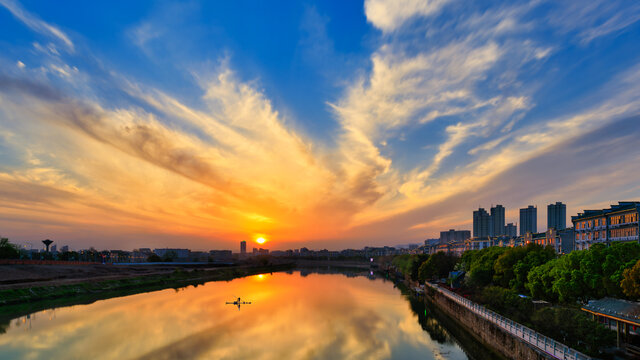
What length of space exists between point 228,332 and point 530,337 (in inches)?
1406

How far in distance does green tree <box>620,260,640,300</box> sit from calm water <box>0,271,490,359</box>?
15249 mm

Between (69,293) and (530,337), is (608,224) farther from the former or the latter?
(69,293)

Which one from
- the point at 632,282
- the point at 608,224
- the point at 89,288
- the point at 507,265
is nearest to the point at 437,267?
the point at 608,224

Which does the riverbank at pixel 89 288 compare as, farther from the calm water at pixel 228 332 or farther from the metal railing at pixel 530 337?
the metal railing at pixel 530 337

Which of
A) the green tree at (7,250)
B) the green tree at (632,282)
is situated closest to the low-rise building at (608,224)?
the green tree at (632,282)

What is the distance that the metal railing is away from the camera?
→ 23000 mm

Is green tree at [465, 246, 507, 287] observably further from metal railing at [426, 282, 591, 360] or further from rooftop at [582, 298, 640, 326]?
rooftop at [582, 298, 640, 326]

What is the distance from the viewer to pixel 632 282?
3067cm

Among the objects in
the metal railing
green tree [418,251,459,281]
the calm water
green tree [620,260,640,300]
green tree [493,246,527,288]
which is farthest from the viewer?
green tree [418,251,459,281]

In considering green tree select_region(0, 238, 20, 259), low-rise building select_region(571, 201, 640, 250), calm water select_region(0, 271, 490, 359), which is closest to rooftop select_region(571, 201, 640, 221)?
low-rise building select_region(571, 201, 640, 250)

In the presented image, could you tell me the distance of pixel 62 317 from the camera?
56.9 metres

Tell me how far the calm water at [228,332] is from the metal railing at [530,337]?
4.72m

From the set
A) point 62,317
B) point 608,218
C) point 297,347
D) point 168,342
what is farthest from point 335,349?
point 608,218

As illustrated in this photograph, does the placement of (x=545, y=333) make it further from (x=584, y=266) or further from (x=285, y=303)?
(x=285, y=303)
